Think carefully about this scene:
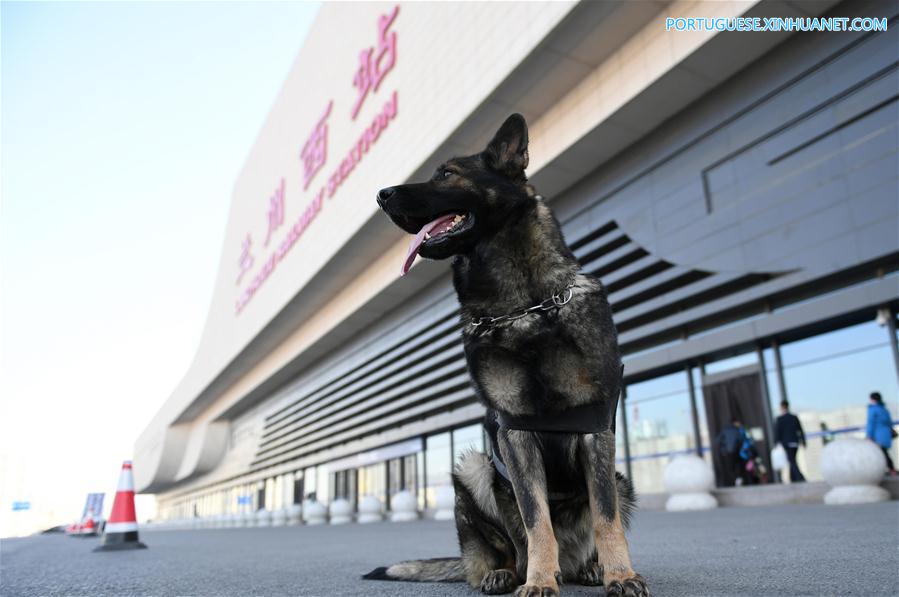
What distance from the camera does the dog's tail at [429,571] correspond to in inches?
116

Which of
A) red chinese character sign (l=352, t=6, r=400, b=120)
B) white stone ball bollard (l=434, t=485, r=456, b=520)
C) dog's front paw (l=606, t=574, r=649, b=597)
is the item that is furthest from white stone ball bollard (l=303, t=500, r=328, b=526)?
dog's front paw (l=606, t=574, r=649, b=597)

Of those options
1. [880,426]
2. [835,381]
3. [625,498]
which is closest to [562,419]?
[625,498]

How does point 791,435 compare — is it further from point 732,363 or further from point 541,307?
point 541,307

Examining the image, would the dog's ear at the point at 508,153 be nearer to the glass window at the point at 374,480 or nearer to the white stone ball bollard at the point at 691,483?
the white stone ball bollard at the point at 691,483

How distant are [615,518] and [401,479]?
2454 cm

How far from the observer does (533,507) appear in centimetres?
216

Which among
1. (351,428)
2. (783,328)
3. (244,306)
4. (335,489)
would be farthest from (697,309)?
(244,306)

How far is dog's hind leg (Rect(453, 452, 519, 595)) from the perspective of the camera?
8.17 ft

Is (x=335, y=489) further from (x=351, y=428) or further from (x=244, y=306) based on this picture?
(x=244, y=306)

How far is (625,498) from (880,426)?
10087 mm

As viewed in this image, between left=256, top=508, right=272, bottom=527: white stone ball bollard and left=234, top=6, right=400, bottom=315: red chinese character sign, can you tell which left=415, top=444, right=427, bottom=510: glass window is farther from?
left=234, top=6, right=400, bottom=315: red chinese character sign

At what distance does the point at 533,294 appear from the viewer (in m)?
2.36

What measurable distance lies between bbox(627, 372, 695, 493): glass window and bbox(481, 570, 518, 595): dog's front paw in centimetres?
1288

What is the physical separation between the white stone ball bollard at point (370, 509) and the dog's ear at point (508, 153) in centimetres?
2013
